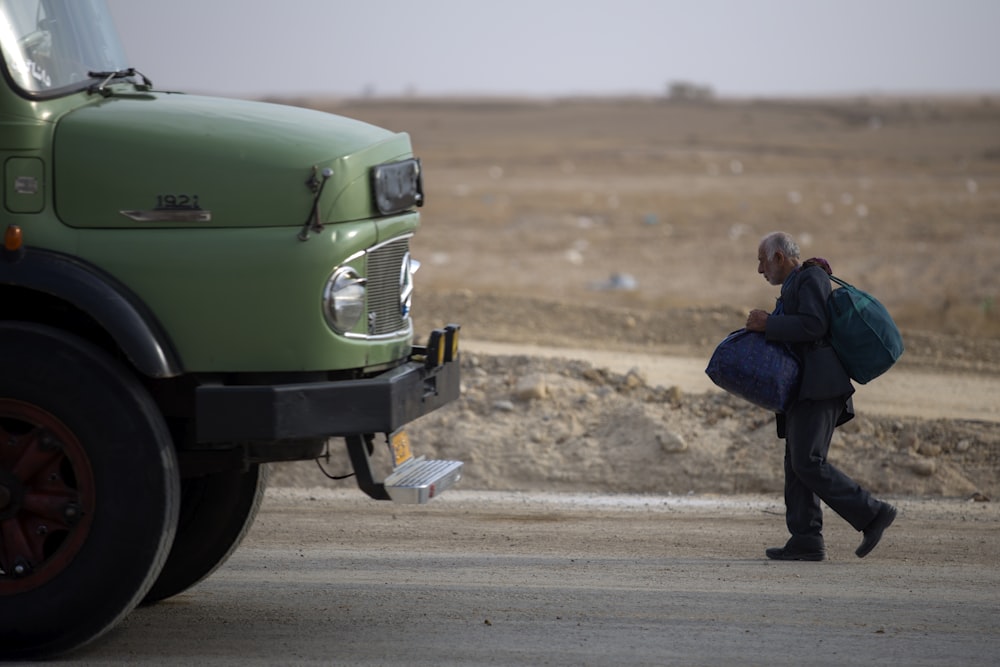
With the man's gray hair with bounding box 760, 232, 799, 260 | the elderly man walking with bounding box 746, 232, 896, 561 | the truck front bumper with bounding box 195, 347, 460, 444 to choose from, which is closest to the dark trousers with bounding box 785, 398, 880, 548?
the elderly man walking with bounding box 746, 232, 896, 561

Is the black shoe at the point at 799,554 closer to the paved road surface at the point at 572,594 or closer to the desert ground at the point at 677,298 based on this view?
the paved road surface at the point at 572,594

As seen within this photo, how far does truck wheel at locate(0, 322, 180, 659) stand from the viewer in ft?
16.7

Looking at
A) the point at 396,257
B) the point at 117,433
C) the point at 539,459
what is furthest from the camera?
the point at 539,459

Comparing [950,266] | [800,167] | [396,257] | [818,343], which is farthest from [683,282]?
[800,167]

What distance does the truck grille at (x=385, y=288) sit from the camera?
18.1 feet

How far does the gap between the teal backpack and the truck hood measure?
2.82m

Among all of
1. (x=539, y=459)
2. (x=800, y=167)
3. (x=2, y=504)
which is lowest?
(x=800, y=167)

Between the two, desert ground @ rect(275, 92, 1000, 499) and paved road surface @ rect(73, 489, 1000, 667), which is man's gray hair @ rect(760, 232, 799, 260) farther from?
desert ground @ rect(275, 92, 1000, 499)

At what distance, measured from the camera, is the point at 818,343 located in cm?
688

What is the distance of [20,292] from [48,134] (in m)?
0.64

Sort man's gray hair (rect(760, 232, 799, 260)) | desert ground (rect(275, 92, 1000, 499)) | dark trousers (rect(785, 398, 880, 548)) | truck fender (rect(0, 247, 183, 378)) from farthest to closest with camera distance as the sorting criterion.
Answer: desert ground (rect(275, 92, 1000, 499)) < man's gray hair (rect(760, 232, 799, 260)) < dark trousers (rect(785, 398, 880, 548)) < truck fender (rect(0, 247, 183, 378))

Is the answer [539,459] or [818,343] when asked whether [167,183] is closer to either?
[818,343]

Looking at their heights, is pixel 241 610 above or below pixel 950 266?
above

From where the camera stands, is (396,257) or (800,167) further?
(800,167)
